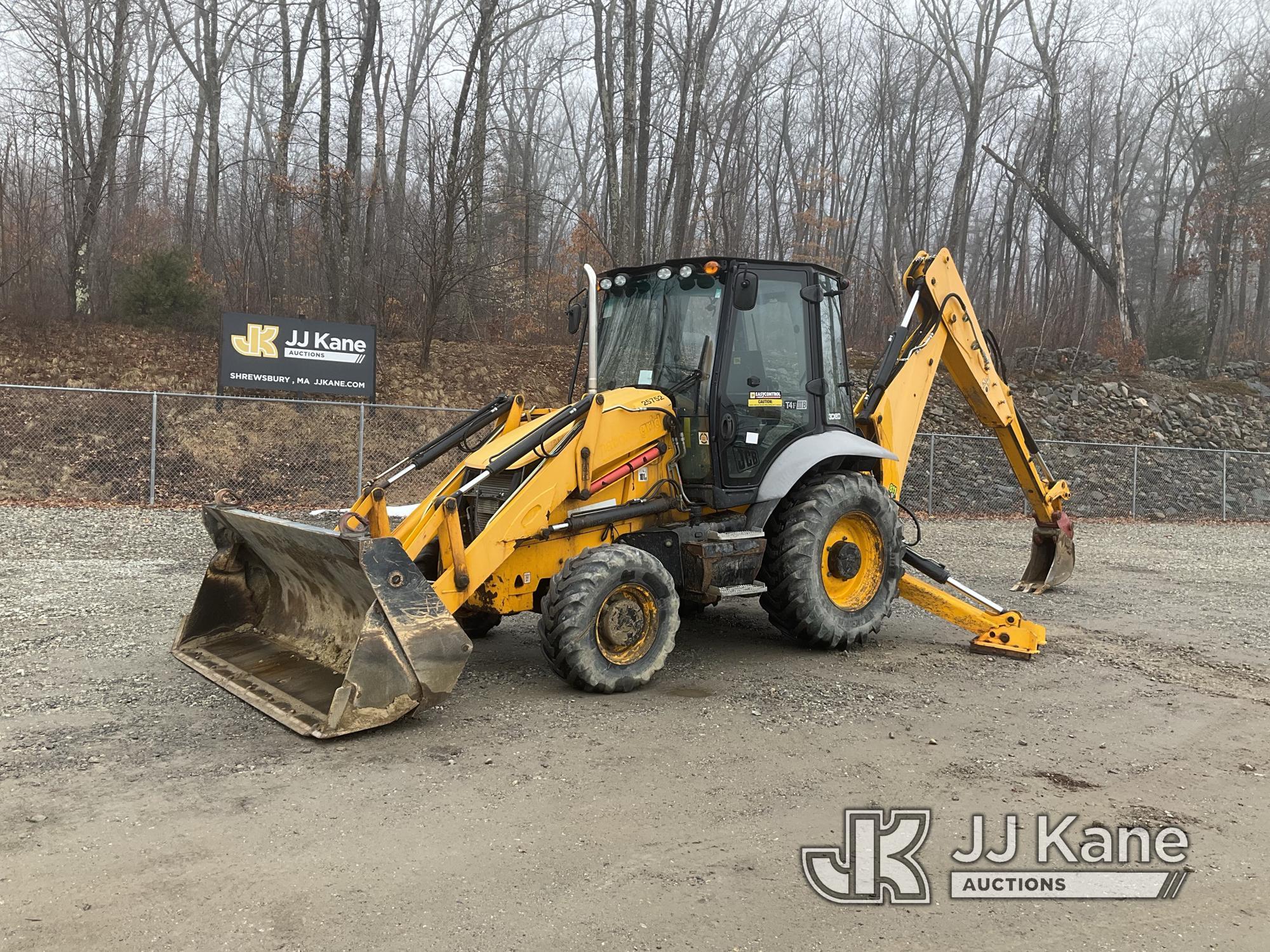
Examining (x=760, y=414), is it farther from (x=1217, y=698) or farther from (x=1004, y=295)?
(x=1004, y=295)

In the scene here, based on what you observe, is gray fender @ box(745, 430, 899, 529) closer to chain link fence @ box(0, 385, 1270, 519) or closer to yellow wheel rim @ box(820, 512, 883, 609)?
yellow wheel rim @ box(820, 512, 883, 609)

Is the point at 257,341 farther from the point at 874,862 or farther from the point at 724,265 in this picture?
the point at 874,862

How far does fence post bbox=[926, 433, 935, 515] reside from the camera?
63.7ft

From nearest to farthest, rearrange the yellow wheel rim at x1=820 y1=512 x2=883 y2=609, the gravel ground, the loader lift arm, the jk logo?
1. the gravel ground
2. the jk logo
3. the yellow wheel rim at x1=820 y1=512 x2=883 y2=609
4. the loader lift arm

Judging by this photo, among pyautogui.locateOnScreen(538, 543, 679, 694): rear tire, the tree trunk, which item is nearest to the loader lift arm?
pyautogui.locateOnScreen(538, 543, 679, 694): rear tire

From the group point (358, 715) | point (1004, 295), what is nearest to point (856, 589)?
point (358, 715)

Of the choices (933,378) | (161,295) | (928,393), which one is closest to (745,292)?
(933,378)

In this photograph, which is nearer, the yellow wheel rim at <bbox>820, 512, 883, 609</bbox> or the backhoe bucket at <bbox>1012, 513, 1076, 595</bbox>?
the yellow wheel rim at <bbox>820, 512, 883, 609</bbox>

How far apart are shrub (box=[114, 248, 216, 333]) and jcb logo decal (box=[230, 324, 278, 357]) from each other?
4.44 m

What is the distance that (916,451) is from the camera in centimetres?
2073

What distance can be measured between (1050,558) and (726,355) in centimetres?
526

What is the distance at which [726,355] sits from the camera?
6953mm

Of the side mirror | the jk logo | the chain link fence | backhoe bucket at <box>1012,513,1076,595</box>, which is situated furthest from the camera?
the chain link fence
